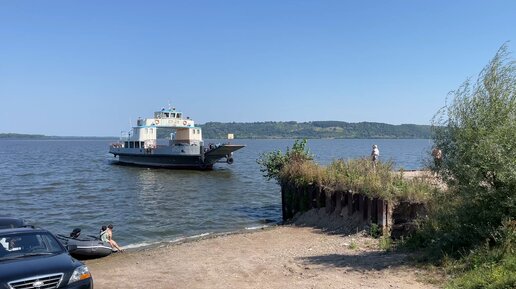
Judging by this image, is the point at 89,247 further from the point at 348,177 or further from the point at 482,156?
the point at 482,156

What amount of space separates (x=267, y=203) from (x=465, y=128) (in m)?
19.4

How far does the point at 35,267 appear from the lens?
Result: 7.72 metres

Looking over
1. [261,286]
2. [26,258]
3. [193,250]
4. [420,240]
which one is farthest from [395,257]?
[26,258]

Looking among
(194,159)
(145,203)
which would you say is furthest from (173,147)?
(145,203)

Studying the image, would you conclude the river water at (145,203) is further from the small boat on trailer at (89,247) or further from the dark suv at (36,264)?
the dark suv at (36,264)

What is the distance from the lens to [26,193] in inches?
1304

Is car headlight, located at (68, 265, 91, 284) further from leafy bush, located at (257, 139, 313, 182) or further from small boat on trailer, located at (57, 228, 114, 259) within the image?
leafy bush, located at (257, 139, 313, 182)

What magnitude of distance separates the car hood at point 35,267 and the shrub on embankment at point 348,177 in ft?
28.5

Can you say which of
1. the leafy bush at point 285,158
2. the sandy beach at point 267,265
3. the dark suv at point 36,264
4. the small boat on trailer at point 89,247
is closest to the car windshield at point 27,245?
the dark suv at point 36,264

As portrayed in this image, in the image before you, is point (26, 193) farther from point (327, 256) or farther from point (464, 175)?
point (464, 175)

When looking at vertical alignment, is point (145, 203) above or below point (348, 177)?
below

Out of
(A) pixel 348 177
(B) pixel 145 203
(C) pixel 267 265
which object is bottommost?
(B) pixel 145 203

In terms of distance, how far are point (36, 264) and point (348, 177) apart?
11482mm

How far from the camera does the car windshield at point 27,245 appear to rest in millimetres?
8406
